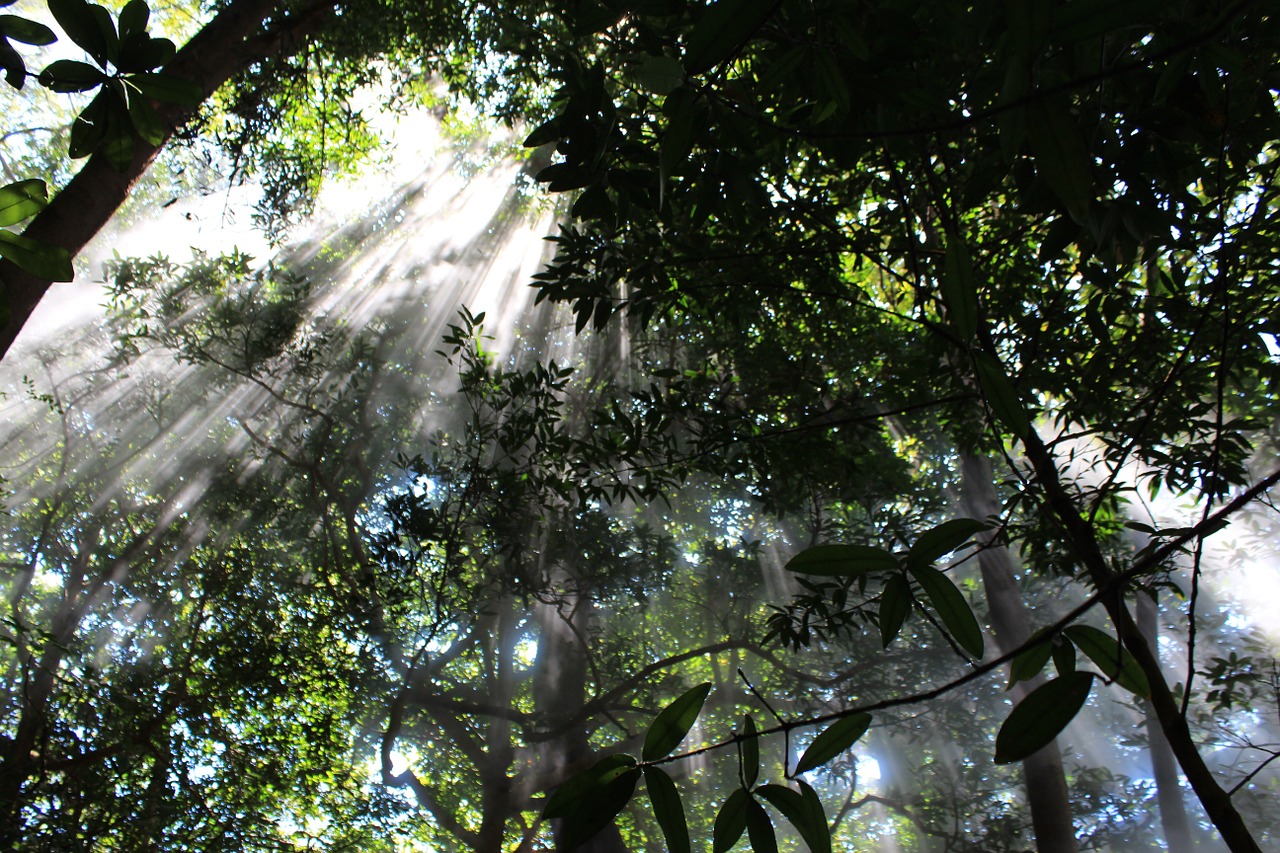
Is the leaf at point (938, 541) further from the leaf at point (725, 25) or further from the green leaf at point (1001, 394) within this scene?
the leaf at point (725, 25)

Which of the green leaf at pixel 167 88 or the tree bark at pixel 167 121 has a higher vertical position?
the tree bark at pixel 167 121

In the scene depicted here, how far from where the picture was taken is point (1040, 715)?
1.60ft

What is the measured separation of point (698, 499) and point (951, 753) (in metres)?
5.93

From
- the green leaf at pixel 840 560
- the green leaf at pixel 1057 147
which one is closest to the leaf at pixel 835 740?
the green leaf at pixel 840 560

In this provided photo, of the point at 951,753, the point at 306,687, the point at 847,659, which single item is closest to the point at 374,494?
the point at 306,687

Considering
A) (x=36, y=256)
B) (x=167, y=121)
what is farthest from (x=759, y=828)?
(x=167, y=121)

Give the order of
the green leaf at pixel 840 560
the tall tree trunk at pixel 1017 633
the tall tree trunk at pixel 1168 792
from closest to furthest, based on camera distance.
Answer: the green leaf at pixel 840 560
the tall tree trunk at pixel 1017 633
the tall tree trunk at pixel 1168 792

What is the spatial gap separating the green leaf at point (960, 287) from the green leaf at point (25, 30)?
79cm

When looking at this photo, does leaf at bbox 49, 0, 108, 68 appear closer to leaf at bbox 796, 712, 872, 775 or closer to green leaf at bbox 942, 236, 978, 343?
green leaf at bbox 942, 236, 978, 343

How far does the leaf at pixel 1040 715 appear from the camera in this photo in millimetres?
482

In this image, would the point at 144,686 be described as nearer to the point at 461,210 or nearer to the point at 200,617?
the point at 200,617

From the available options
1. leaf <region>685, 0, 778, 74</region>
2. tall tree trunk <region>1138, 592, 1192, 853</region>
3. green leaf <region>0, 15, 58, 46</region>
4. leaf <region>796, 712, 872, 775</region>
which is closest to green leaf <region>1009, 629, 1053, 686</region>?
leaf <region>796, 712, 872, 775</region>

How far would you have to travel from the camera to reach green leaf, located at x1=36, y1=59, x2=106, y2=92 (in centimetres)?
60

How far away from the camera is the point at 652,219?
7.10 feet
